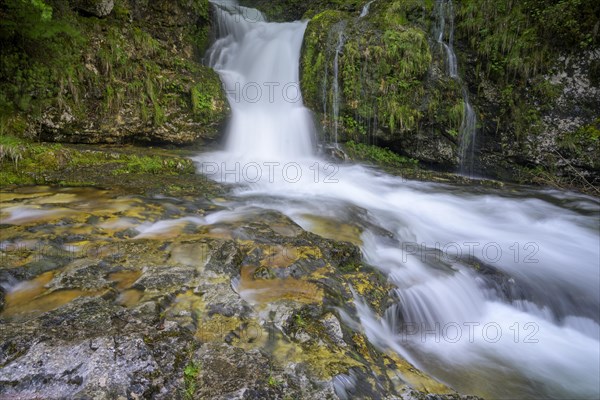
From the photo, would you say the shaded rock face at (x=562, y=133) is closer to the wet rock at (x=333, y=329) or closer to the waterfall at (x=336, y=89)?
the waterfall at (x=336, y=89)

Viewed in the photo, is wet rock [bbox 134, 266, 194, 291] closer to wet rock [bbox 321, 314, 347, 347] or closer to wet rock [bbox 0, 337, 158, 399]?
wet rock [bbox 0, 337, 158, 399]

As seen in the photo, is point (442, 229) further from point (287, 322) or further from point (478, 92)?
point (478, 92)

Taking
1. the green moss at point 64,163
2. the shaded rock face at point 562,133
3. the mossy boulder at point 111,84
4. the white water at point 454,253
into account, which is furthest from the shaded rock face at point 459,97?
the green moss at point 64,163

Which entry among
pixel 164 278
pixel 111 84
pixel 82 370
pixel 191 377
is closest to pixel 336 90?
pixel 111 84

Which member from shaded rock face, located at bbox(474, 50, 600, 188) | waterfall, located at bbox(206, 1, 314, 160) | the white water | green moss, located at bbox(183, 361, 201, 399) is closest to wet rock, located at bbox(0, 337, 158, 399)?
green moss, located at bbox(183, 361, 201, 399)

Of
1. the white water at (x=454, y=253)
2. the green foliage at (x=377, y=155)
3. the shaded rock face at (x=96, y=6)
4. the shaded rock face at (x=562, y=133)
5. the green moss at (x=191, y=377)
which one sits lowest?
the white water at (x=454, y=253)

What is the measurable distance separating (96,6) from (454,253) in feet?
27.6

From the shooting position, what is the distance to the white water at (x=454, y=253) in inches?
136

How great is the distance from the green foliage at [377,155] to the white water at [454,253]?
0.79 m

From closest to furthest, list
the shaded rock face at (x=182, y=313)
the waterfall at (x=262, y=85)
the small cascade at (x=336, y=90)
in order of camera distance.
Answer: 1. the shaded rock face at (x=182, y=313)
2. the waterfall at (x=262, y=85)
3. the small cascade at (x=336, y=90)

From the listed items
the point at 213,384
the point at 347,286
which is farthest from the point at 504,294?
the point at 213,384

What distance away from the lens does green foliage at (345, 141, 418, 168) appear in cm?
955

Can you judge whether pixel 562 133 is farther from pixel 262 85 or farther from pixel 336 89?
pixel 262 85

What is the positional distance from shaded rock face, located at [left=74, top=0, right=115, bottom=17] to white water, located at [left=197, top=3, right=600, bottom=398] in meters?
3.00
